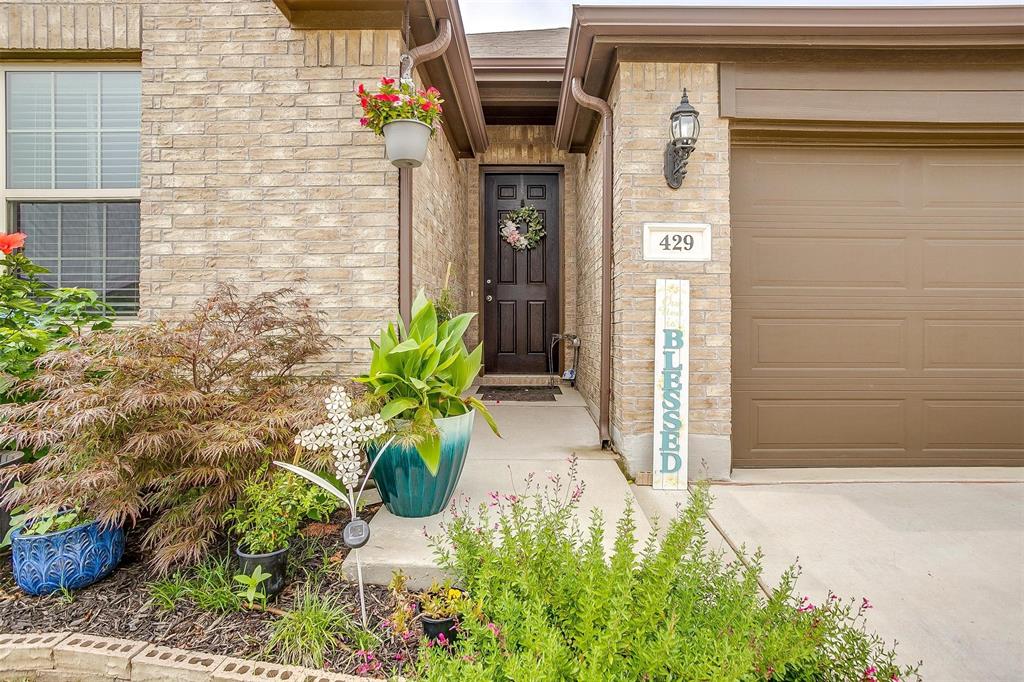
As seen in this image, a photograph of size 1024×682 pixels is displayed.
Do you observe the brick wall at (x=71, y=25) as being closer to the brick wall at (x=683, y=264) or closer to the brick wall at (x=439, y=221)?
the brick wall at (x=439, y=221)

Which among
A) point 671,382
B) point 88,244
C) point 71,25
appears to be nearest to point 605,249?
point 671,382

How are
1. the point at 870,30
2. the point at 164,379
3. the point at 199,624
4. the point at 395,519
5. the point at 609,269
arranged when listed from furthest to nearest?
the point at 609,269 < the point at 870,30 < the point at 395,519 < the point at 164,379 < the point at 199,624

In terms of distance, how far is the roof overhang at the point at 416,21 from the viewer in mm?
2559

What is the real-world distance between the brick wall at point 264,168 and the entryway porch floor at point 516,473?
1.00m

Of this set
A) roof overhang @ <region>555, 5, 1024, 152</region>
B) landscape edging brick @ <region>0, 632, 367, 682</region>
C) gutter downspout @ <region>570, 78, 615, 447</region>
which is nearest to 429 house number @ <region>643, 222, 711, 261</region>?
gutter downspout @ <region>570, 78, 615, 447</region>

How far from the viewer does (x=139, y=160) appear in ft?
9.44

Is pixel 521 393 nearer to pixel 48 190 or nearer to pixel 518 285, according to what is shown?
pixel 518 285

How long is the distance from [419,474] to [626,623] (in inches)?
41.6

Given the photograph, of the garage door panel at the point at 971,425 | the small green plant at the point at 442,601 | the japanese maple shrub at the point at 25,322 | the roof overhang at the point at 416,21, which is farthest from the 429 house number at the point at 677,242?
the japanese maple shrub at the point at 25,322

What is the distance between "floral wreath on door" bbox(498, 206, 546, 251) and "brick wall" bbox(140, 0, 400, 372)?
275 cm

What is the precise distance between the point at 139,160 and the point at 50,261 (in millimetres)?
875

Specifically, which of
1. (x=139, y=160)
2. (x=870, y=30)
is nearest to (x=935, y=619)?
(x=870, y=30)

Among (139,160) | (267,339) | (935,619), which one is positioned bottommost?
(935,619)

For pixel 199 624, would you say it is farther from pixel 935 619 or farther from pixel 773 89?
pixel 773 89
